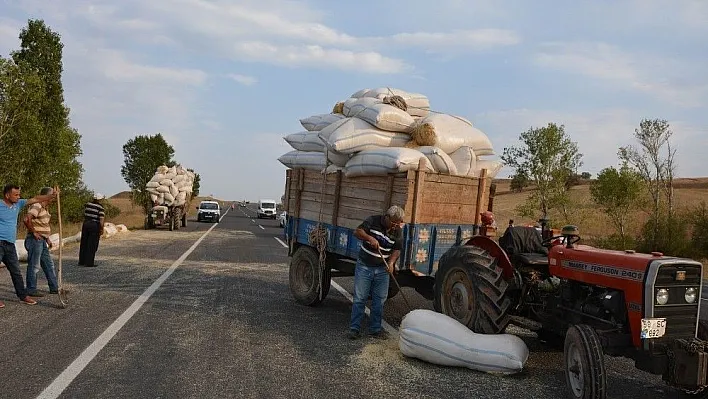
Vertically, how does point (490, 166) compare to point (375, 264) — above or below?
above

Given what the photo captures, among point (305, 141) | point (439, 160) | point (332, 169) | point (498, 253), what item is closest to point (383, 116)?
point (439, 160)

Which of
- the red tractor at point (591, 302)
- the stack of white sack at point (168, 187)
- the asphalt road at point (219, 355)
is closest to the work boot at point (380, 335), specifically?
the asphalt road at point (219, 355)

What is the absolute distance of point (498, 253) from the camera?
21.4 ft

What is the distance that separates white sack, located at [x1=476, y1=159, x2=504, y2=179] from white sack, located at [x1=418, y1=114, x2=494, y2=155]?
0.22 meters

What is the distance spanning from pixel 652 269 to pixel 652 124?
27618 millimetres

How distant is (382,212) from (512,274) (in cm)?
202

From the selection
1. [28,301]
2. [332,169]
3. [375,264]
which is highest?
[332,169]

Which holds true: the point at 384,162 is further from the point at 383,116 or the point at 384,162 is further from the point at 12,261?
the point at 12,261

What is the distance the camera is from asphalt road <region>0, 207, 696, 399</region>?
509 cm

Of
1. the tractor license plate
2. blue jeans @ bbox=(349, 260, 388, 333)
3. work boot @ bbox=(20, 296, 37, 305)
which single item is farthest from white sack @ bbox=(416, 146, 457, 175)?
work boot @ bbox=(20, 296, 37, 305)

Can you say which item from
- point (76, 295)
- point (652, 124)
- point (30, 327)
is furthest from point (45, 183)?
point (652, 124)

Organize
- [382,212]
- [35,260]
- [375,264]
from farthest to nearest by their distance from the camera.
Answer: [35,260], [382,212], [375,264]

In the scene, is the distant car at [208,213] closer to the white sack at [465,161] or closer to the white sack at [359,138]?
the white sack at [359,138]

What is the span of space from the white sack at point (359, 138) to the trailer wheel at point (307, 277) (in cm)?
193
